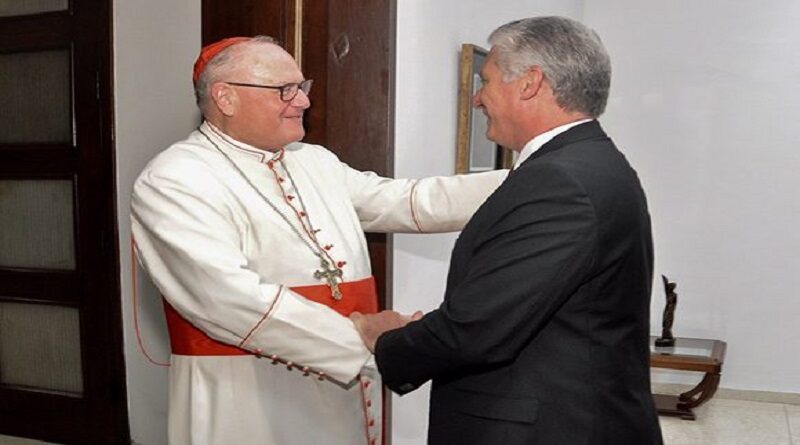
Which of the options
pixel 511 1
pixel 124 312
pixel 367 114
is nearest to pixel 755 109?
pixel 511 1

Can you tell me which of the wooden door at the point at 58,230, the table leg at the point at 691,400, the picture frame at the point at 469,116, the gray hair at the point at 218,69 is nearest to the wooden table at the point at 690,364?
the table leg at the point at 691,400

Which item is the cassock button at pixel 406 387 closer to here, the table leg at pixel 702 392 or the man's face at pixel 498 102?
the man's face at pixel 498 102

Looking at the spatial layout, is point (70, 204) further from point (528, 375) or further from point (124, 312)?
point (528, 375)

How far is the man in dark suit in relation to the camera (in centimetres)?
150

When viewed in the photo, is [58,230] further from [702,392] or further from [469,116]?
[702,392]

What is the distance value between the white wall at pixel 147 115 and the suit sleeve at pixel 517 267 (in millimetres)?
2034

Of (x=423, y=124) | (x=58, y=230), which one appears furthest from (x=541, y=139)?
(x=58, y=230)

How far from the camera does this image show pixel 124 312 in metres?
3.64

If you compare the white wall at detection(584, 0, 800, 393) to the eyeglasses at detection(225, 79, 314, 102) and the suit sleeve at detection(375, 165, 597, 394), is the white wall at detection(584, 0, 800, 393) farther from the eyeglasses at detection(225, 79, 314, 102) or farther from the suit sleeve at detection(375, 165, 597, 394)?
the suit sleeve at detection(375, 165, 597, 394)

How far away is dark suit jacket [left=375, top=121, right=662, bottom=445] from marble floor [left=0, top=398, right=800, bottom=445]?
2.93 meters

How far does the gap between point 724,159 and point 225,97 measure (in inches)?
154

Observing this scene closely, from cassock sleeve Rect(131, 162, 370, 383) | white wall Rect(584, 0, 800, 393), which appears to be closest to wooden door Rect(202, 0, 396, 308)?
cassock sleeve Rect(131, 162, 370, 383)

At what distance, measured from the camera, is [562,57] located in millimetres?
1584

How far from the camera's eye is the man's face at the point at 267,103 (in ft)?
7.05
